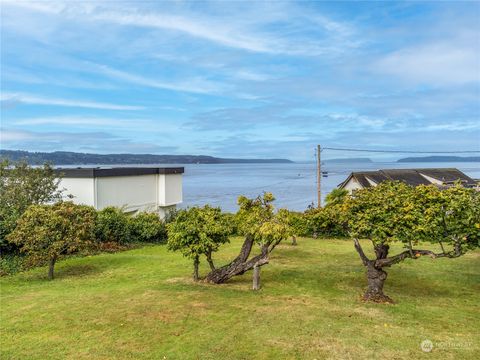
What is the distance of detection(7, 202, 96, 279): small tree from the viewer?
1384 centimetres

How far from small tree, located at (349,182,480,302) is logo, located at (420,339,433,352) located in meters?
2.77

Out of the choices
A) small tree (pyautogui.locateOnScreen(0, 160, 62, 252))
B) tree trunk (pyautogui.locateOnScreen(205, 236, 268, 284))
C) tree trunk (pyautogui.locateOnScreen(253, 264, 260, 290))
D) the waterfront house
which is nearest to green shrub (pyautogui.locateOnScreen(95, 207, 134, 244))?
small tree (pyautogui.locateOnScreen(0, 160, 62, 252))

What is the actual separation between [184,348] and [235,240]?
53.4 feet

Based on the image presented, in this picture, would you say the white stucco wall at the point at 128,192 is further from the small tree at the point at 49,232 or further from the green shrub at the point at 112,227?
the small tree at the point at 49,232

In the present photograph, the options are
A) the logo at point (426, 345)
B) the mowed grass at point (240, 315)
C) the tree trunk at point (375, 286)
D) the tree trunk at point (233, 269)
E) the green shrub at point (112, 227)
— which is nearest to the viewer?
the logo at point (426, 345)

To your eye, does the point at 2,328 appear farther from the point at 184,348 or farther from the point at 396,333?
the point at 396,333

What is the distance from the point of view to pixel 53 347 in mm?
8000

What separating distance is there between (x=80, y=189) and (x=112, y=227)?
3.72 meters

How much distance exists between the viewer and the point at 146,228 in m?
22.6

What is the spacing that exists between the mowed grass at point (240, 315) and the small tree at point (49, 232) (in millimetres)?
1154

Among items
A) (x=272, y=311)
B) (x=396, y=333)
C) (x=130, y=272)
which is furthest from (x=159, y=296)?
(x=396, y=333)

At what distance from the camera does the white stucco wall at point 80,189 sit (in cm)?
2314

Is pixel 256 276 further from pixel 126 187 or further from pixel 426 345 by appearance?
pixel 126 187

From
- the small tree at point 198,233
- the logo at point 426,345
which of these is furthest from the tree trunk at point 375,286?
the small tree at point 198,233
